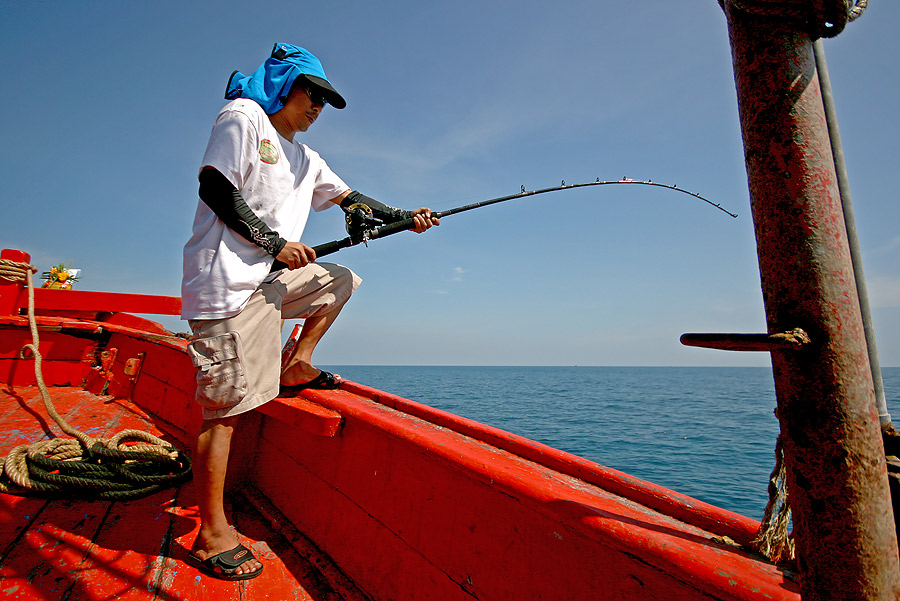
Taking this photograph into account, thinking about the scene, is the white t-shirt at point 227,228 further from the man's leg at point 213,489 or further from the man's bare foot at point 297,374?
the man's bare foot at point 297,374

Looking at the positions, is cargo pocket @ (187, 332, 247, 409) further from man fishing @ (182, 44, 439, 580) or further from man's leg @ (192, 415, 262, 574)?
man's leg @ (192, 415, 262, 574)

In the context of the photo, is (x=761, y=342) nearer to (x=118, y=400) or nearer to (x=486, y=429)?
(x=486, y=429)

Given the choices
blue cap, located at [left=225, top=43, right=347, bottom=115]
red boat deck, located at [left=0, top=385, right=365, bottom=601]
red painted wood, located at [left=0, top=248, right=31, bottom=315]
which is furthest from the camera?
red painted wood, located at [left=0, top=248, right=31, bottom=315]

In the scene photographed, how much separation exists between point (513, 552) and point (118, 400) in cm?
434

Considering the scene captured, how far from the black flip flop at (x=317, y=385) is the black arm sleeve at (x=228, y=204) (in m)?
0.98

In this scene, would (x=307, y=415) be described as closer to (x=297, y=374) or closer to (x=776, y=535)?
(x=297, y=374)

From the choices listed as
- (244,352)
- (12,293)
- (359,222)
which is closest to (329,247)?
(359,222)

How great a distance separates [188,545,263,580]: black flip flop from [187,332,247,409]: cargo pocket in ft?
2.03

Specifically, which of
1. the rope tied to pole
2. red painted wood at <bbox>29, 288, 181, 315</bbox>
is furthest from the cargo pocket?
red painted wood at <bbox>29, 288, 181, 315</bbox>

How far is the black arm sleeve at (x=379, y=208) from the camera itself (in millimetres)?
2582

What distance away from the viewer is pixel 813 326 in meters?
0.69

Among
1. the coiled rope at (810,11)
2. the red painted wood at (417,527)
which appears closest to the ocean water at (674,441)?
the red painted wood at (417,527)

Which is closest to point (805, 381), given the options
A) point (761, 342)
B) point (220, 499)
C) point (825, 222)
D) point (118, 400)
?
point (761, 342)

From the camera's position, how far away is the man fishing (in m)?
1.80
